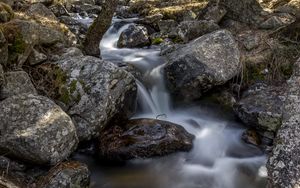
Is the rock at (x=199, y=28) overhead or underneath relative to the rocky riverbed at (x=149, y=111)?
overhead

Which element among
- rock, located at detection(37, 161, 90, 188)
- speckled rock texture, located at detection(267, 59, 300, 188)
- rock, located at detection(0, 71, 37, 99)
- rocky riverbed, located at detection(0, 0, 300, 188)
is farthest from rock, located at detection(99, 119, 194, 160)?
speckled rock texture, located at detection(267, 59, 300, 188)

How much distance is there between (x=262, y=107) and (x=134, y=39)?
4776mm

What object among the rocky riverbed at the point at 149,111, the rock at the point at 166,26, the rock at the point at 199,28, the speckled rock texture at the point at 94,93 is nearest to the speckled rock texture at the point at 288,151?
the rocky riverbed at the point at 149,111

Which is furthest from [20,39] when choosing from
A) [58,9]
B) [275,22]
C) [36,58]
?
[58,9]

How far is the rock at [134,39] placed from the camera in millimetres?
9836

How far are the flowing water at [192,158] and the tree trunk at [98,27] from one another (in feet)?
3.66

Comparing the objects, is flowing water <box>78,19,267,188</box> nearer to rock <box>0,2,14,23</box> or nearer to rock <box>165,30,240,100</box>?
rock <box>165,30,240,100</box>

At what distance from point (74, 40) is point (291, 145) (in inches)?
233

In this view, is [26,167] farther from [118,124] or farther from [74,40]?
[74,40]

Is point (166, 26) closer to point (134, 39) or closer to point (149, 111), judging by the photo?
point (134, 39)

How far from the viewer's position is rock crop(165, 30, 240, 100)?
22.8 feet

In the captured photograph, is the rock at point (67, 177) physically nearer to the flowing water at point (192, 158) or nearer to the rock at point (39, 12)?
the flowing water at point (192, 158)

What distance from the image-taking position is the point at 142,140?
5.66m

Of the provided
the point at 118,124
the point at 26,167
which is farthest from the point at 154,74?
the point at 26,167
